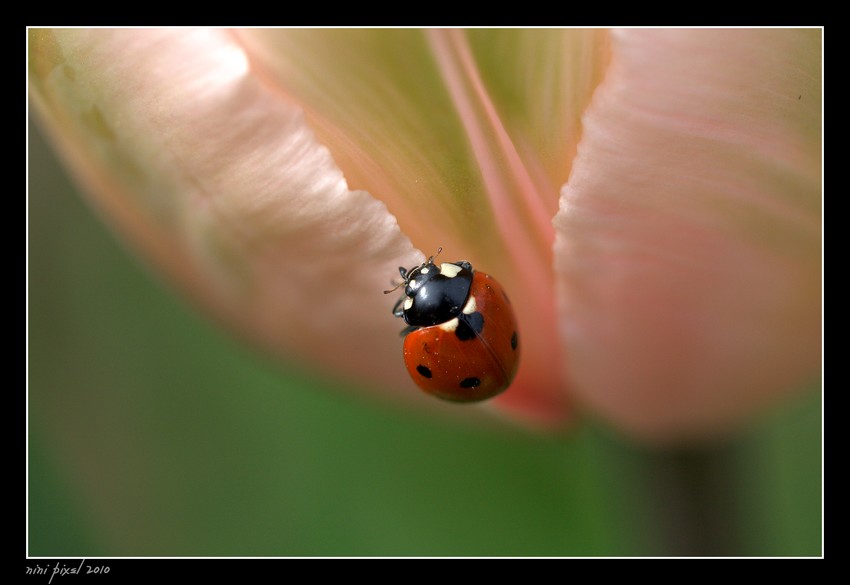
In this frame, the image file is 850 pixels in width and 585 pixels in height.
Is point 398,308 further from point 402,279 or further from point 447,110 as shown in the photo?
point 447,110

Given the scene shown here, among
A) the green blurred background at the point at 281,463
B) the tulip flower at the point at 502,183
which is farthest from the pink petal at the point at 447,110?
the green blurred background at the point at 281,463

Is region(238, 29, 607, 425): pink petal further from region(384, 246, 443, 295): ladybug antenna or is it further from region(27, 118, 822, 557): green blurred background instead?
region(27, 118, 822, 557): green blurred background

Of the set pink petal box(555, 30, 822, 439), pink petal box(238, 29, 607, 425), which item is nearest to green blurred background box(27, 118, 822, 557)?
pink petal box(555, 30, 822, 439)

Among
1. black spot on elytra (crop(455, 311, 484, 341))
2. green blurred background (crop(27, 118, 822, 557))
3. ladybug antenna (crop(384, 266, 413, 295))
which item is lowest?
green blurred background (crop(27, 118, 822, 557))

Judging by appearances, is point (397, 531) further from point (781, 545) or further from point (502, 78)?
point (502, 78)

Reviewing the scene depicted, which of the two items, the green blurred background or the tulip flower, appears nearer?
the tulip flower

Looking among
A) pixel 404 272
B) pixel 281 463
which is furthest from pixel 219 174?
pixel 281 463
